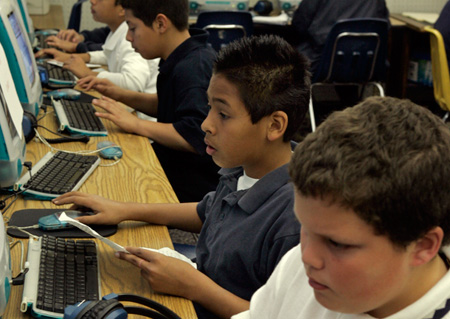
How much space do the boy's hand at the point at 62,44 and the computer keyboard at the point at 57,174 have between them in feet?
5.82

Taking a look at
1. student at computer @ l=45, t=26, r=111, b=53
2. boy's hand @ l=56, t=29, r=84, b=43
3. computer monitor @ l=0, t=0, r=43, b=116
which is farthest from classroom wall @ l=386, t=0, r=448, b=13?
computer monitor @ l=0, t=0, r=43, b=116

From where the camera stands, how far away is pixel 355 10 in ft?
13.8

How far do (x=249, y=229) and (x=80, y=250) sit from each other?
35 cm

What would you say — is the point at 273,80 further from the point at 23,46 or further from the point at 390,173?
the point at 23,46

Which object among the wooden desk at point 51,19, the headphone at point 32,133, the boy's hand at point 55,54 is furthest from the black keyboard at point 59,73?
the wooden desk at point 51,19

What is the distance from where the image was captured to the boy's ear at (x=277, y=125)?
135 centimetres

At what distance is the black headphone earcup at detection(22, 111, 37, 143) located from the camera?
197 cm

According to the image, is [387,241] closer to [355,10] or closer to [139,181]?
[139,181]

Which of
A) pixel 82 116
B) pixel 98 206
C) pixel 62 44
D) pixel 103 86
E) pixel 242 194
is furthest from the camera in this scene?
pixel 62 44

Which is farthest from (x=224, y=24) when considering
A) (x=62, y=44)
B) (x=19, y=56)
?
(x=19, y=56)

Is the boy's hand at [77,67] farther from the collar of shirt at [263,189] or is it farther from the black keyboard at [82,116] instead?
the collar of shirt at [263,189]

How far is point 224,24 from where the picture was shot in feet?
13.4

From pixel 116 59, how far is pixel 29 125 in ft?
3.67

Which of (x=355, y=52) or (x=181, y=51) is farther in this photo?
(x=355, y=52)
